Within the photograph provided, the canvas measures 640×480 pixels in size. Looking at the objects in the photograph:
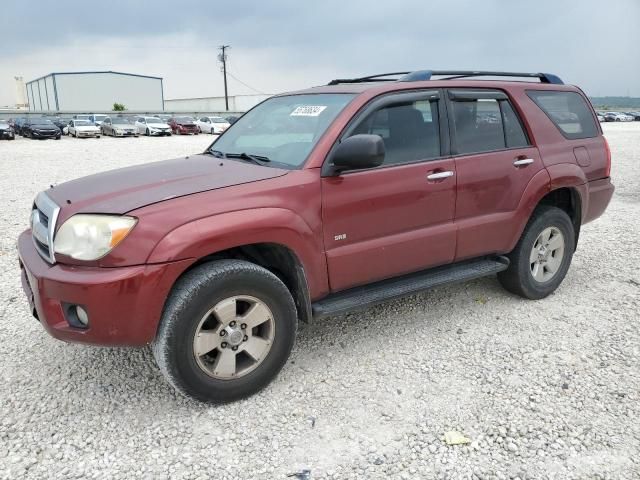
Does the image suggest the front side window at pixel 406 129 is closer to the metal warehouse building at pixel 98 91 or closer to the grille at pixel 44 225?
the grille at pixel 44 225

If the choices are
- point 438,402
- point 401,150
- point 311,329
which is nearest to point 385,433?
point 438,402

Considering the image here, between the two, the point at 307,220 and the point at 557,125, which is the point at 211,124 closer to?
the point at 557,125

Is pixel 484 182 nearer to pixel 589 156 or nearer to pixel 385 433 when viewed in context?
pixel 589 156

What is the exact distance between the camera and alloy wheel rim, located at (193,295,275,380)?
279 centimetres

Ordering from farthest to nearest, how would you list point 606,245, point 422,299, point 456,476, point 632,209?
point 632,209 → point 606,245 → point 422,299 → point 456,476

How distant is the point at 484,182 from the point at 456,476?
6.98 feet

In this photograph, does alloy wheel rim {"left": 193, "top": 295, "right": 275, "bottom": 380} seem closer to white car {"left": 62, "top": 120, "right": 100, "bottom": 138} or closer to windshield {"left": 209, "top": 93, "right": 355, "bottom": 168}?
windshield {"left": 209, "top": 93, "right": 355, "bottom": 168}

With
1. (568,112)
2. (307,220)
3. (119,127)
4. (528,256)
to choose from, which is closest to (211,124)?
(119,127)

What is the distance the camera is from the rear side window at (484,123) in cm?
377

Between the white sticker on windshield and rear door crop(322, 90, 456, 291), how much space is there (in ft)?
1.08

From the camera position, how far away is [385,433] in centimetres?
272

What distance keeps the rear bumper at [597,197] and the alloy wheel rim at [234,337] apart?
320 cm

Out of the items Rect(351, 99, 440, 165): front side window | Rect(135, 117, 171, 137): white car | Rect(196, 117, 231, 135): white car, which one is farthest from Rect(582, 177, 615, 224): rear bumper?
Rect(196, 117, 231, 135): white car

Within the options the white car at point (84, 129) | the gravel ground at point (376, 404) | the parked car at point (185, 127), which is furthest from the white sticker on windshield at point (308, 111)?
the parked car at point (185, 127)
